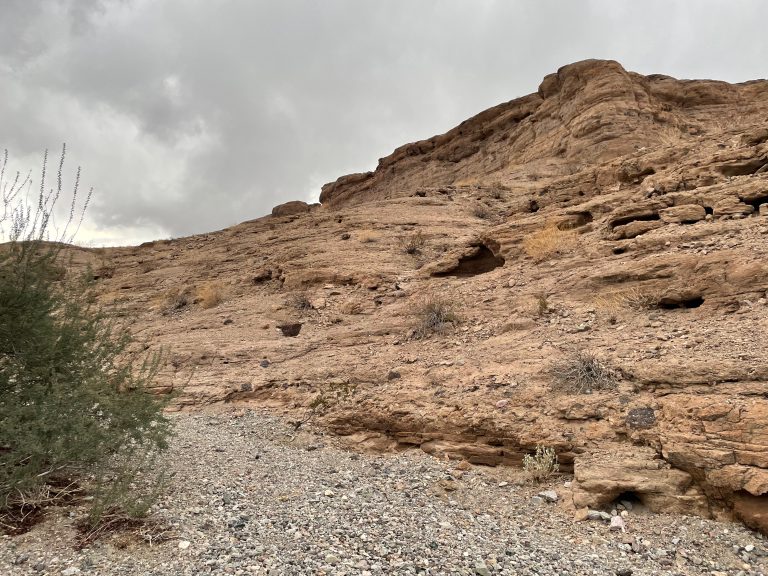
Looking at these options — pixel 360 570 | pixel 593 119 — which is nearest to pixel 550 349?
pixel 360 570

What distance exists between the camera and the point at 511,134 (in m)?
27.8

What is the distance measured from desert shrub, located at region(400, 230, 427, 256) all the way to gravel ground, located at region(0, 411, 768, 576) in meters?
9.57

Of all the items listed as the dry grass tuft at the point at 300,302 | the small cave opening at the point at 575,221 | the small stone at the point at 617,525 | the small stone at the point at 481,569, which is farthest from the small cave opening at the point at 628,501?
the dry grass tuft at the point at 300,302

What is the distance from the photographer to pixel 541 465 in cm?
516

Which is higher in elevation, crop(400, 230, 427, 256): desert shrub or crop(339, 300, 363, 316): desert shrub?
crop(400, 230, 427, 256): desert shrub

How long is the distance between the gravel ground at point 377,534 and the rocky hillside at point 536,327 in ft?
1.34

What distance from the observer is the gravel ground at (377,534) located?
3645 mm

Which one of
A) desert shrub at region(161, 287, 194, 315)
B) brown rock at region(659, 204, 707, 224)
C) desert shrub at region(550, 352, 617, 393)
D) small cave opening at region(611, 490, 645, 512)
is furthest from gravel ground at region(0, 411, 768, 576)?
desert shrub at region(161, 287, 194, 315)

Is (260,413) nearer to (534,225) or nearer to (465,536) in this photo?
(465,536)

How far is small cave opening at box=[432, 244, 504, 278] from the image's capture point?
11680mm

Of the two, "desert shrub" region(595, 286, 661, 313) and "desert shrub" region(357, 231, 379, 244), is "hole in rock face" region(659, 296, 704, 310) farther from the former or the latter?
"desert shrub" region(357, 231, 379, 244)

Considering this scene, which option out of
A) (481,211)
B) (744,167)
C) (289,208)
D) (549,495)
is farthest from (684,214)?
(289,208)

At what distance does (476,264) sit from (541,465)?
721 cm

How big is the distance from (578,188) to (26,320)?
13.0m
